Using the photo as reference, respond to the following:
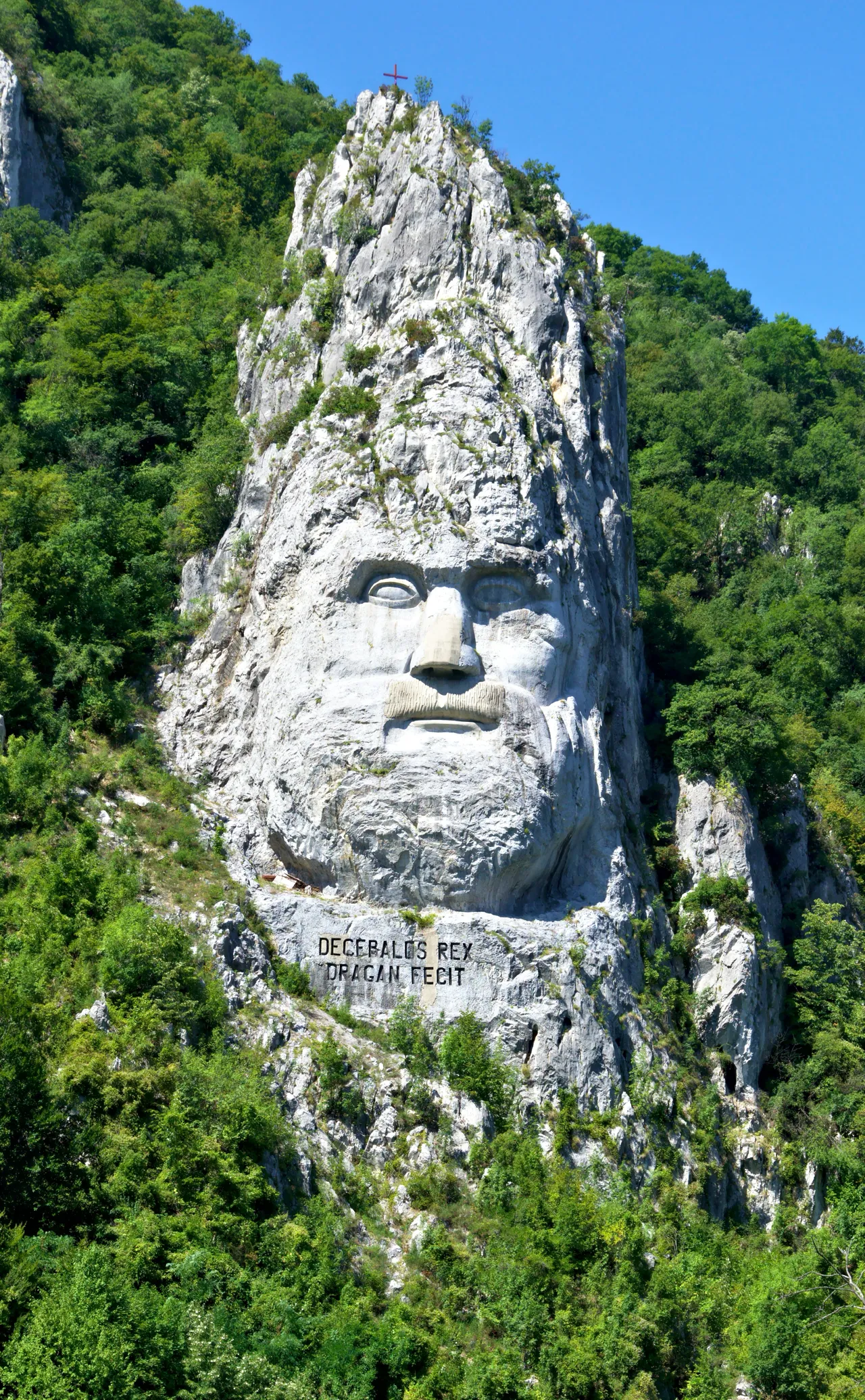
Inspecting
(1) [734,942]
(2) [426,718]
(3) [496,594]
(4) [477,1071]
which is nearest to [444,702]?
(2) [426,718]

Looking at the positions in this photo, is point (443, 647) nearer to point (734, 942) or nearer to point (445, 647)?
point (445, 647)

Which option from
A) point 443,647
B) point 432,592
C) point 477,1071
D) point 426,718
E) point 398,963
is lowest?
point 477,1071

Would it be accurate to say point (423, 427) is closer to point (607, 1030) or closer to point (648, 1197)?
point (607, 1030)

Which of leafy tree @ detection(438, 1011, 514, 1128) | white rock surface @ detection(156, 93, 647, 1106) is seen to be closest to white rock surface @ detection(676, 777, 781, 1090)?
white rock surface @ detection(156, 93, 647, 1106)

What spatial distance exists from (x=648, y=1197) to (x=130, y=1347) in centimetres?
873

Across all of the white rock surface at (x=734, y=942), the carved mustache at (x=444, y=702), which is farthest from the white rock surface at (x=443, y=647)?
the white rock surface at (x=734, y=942)

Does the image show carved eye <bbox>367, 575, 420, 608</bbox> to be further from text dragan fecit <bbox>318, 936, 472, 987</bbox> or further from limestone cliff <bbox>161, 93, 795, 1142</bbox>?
text dragan fecit <bbox>318, 936, 472, 987</bbox>

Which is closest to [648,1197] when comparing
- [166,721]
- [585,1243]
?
[585,1243]

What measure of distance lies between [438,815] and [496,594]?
12.9 feet

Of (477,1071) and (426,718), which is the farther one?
(426,718)

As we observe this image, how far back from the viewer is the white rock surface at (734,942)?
83.9ft

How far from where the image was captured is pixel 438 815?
2369 centimetres

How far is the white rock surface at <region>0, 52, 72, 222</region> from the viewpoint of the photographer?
41.2 metres

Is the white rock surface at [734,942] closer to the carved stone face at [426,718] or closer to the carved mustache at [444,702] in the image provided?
the carved stone face at [426,718]
